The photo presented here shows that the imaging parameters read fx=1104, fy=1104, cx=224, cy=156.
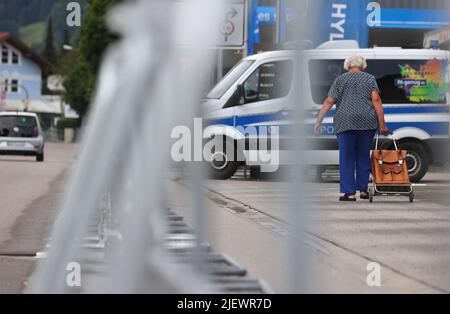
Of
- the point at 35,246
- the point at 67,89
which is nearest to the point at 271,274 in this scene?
the point at 35,246

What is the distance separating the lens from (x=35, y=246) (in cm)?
767

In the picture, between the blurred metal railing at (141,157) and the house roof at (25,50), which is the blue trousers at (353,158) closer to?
the blurred metal railing at (141,157)

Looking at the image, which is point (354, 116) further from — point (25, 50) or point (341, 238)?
point (25, 50)

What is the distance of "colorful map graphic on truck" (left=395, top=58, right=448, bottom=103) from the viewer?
17078 millimetres

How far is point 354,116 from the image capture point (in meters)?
11.4

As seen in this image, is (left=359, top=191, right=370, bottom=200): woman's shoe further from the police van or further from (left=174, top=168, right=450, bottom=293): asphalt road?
the police van

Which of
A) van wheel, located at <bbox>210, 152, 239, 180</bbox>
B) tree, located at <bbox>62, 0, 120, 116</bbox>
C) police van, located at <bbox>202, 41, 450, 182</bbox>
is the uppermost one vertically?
tree, located at <bbox>62, 0, 120, 116</bbox>

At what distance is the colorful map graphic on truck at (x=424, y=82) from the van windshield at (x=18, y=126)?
1710 centimetres

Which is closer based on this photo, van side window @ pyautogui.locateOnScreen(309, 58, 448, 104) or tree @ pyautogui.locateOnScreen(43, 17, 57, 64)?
van side window @ pyautogui.locateOnScreen(309, 58, 448, 104)

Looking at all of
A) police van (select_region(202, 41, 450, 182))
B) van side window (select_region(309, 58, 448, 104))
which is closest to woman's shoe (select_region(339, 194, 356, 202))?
police van (select_region(202, 41, 450, 182))

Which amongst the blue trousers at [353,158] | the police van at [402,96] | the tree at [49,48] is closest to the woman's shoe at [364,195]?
the blue trousers at [353,158]

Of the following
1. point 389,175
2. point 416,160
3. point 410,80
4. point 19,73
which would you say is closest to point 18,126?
point 410,80

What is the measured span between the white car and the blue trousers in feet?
68.6

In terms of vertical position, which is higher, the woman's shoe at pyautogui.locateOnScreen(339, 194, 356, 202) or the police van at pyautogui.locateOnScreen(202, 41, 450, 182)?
the police van at pyautogui.locateOnScreen(202, 41, 450, 182)
